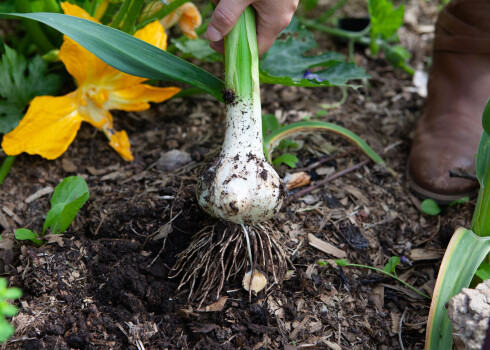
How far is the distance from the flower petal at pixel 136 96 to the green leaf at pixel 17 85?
0.88 feet

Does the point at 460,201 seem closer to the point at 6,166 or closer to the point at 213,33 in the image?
the point at 213,33

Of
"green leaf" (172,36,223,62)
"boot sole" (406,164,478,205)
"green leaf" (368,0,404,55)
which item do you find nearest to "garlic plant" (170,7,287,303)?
"green leaf" (172,36,223,62)

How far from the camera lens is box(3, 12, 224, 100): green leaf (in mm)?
1394

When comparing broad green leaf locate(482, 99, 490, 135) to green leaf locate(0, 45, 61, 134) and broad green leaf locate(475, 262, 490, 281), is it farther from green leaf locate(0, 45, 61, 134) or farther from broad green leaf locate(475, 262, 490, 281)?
green leaf locate(0, 45, 61, 134)

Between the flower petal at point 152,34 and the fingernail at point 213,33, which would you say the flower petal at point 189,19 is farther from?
the fingernail at point 213,33

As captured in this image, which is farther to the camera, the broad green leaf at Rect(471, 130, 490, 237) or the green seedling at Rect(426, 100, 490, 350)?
the broad green leaf at Rect(471, 130, 490, 237)

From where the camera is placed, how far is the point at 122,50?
1426 mm

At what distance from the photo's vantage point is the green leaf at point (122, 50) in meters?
1.39

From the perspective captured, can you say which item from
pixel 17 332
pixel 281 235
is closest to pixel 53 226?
pixel 17 332

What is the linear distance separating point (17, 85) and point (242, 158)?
1.06m

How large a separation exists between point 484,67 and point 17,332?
216 cm

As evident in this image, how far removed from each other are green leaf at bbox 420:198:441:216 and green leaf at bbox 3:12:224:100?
108 centimetres

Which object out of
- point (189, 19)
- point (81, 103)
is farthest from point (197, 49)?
point (81, 103)

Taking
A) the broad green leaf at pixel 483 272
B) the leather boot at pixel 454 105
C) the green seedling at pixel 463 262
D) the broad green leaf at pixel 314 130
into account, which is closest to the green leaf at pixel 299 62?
the broad green leaf at pixel 314 130
